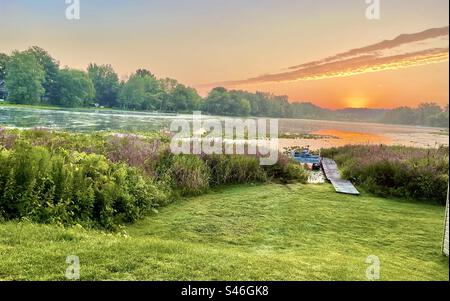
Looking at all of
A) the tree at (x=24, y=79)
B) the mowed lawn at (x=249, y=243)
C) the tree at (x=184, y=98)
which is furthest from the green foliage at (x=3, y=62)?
the mowed lawn at (x=249, y=243)

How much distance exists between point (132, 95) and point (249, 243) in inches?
432

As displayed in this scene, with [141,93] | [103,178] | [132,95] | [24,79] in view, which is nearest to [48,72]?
[24,79]

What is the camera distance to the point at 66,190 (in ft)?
13.2

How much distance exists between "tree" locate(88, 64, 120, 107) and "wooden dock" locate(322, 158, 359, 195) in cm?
805

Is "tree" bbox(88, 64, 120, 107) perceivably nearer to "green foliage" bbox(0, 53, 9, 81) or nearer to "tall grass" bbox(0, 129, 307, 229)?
"green foliage" bbox(0, 53, 9, 81)

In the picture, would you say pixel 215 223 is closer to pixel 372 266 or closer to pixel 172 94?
pixel 372 266

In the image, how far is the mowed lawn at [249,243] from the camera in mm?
2424

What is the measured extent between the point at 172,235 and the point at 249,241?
2.85 ft

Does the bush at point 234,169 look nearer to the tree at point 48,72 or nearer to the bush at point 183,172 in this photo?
the bush at point 183,172

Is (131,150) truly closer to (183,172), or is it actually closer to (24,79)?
(183,172)

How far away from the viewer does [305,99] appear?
318 inches

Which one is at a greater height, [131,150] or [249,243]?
[131,150]

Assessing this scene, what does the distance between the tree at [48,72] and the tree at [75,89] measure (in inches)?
9.1

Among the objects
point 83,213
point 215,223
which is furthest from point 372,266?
point 83,213
